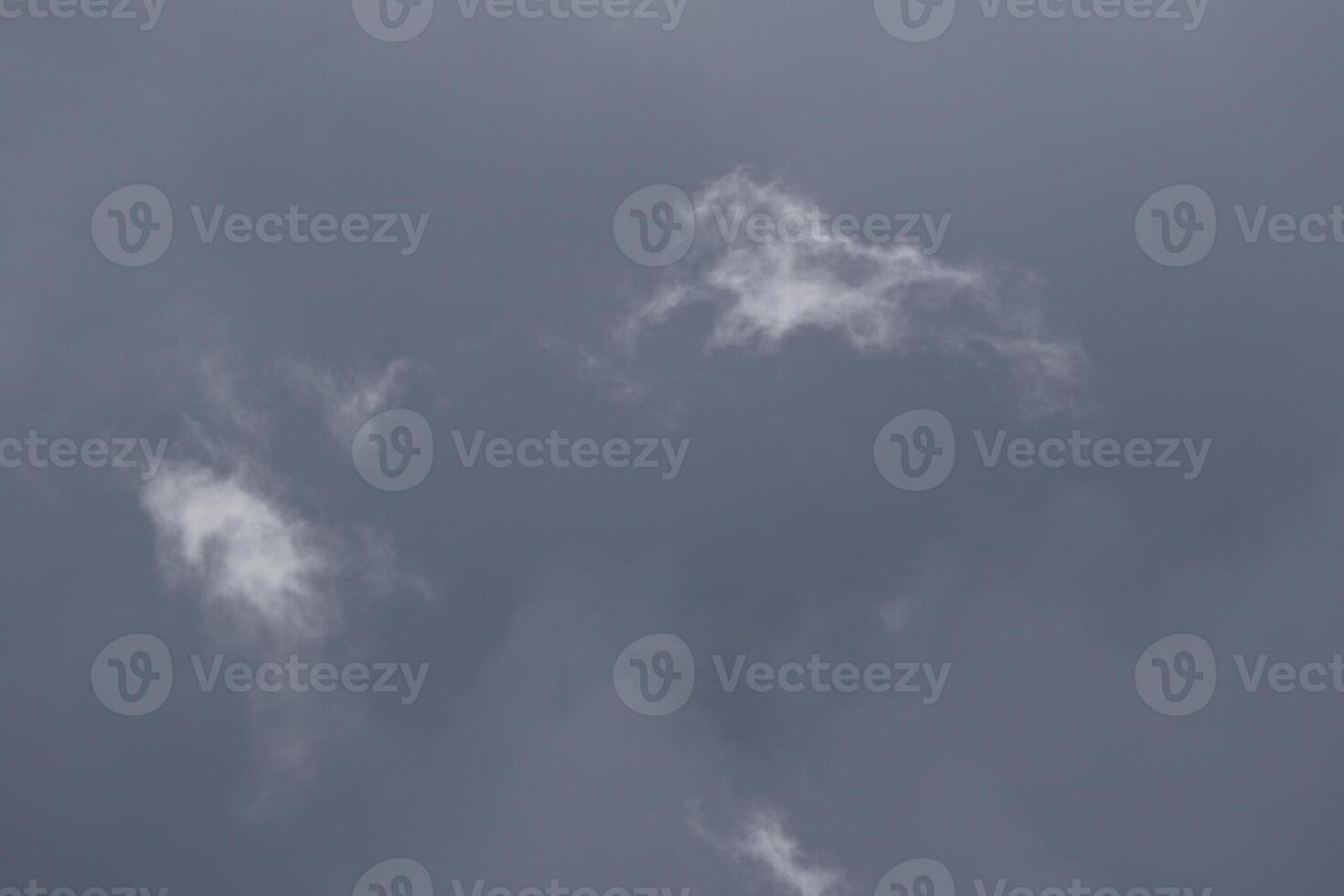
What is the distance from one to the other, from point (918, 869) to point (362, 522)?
4750 centimetres

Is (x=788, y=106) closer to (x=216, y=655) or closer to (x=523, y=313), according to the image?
(x=523, y=313)

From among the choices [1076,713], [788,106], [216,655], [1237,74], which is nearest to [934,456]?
[1076,713]

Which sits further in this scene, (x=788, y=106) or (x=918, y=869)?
(x=788, y=106)

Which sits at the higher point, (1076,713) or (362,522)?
(362,522)

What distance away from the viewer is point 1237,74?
383 ft
